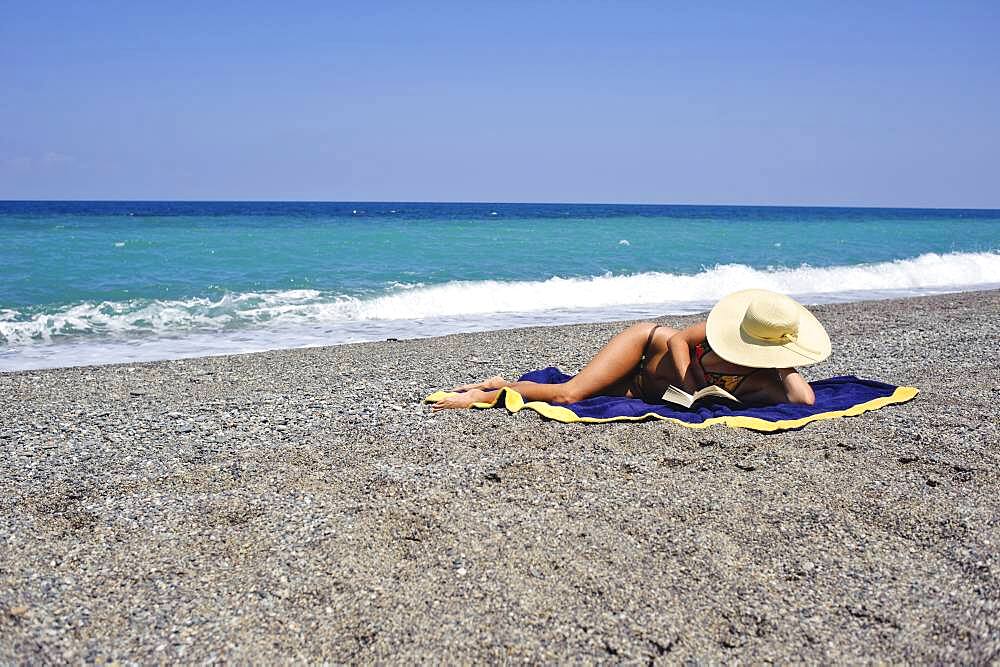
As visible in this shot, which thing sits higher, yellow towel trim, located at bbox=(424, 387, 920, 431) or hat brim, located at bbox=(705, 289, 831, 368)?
hat brim, located at bbox=(705, 289, 831, 368)

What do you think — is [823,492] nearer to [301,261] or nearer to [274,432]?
[274,432]

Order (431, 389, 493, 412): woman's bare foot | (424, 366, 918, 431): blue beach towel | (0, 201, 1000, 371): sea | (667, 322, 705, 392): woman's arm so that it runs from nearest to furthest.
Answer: (424, 366, 918, 431): blue beach towel, (667, 322, 705, 392): woman's arm, (431, 389, 493, 412): woman's bare foot, (0, 201, 1000, 371): sea

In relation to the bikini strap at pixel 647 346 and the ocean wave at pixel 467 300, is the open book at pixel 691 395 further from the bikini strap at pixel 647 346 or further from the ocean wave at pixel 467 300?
the ocean wave at pixel 467 300

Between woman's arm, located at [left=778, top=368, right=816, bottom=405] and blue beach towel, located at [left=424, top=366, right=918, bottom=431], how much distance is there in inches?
1.9

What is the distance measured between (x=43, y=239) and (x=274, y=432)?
28046 millimetres

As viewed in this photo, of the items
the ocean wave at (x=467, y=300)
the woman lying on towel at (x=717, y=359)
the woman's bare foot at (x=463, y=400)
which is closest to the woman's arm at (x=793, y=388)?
the woman lying on towel at (x=717, y=359)

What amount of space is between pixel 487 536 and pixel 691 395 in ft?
7.73

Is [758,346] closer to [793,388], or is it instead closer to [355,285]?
[793,388]

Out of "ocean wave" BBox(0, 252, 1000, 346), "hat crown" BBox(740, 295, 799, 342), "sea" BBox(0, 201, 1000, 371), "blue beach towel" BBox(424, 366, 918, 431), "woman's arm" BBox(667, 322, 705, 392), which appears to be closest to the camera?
"hat crown" BBox(740, 295, 799, 342)

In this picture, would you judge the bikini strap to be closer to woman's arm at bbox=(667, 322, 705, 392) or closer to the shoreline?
woman's arm at bbox=(667, 322, 705, 392)

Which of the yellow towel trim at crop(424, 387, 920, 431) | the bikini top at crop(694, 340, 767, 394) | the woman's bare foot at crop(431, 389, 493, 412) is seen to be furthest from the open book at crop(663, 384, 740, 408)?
the woman's bare foot at crop(431, 389, 493, 412)

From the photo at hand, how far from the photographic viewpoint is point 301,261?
22438 mm

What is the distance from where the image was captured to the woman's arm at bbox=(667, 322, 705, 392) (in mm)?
5504

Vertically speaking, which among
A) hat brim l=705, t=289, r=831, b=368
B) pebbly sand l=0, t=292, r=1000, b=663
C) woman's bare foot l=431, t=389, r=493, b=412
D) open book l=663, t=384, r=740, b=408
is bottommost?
pebbly sand l=0, t=292, r=1000, b=663
